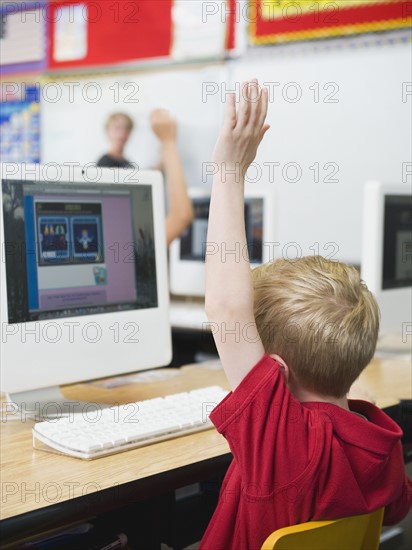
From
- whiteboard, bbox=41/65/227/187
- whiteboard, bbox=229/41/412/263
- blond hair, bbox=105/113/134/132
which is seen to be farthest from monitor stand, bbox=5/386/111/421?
blond hair, bbox=105/113/134/132

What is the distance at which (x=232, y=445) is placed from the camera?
3.01 ft

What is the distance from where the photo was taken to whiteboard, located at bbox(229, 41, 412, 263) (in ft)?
11.3

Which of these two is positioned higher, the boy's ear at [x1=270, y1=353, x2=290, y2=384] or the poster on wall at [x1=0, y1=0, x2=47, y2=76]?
the poster on wall at [x1=0, y1=0, x2=47, y2=76]

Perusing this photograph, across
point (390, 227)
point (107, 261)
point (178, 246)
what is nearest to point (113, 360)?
point (107, 261)

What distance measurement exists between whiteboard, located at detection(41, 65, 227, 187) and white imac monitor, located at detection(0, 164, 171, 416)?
266 centimetres

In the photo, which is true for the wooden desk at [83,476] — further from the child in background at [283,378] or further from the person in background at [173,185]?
the person in background at [173,185]

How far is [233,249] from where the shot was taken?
942mm

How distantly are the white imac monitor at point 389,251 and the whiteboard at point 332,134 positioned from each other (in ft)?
4.14

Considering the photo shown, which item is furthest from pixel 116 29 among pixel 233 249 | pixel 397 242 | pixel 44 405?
pixel 233 249

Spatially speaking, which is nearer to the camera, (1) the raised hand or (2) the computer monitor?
(1) the raised hand

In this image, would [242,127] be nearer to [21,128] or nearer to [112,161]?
[112,161]

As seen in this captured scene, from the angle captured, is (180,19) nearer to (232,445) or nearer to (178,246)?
(178,246)

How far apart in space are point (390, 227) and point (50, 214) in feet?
3.59

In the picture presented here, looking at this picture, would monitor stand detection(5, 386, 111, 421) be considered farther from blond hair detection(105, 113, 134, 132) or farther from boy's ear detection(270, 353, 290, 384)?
blond hair detection(105, 113, 134, 132)
